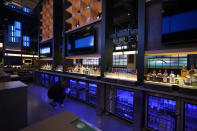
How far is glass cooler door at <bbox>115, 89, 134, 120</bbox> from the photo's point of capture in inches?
77.9

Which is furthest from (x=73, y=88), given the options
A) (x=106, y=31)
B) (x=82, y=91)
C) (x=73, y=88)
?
(x=106, y=31)

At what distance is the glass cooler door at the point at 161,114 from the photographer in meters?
1.47

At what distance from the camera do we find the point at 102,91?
89.4 inches

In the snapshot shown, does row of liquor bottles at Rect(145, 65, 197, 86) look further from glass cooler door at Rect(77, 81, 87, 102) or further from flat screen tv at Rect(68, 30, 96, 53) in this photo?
glass cooler door at Rect(77, 81, 87, 102)

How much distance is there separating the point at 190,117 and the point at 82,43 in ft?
10.1

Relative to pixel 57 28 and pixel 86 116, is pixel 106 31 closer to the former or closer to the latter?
pixel 86 116

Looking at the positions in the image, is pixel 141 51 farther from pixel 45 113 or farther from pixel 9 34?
pixel 9 34

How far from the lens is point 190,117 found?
1.33 meters

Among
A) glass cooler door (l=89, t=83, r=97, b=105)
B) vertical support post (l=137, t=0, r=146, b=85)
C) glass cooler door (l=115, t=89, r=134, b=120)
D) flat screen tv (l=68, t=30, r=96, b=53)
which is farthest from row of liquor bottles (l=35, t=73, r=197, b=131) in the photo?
flat screen tv (l=68, t=30, r=96, b=53)

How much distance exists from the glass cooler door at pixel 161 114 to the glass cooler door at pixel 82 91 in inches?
74.9

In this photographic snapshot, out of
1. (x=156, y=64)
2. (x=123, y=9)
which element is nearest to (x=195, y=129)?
(x=123, y=9)

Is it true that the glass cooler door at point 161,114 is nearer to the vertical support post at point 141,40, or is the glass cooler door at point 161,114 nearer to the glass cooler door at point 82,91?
the vertical support post at point 141,40

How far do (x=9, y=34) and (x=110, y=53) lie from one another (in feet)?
33.5

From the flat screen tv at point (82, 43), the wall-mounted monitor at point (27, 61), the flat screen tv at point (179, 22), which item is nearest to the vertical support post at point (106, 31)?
the flat screen tv at point (82, 43)
